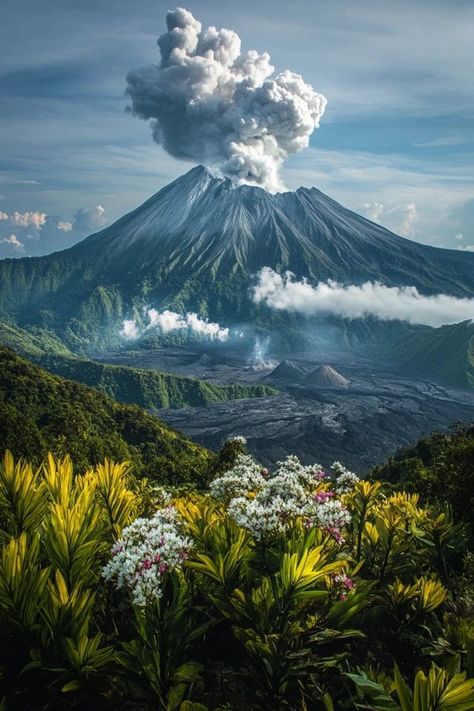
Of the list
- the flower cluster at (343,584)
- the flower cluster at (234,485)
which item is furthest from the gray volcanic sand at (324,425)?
the flower cluster at (343,584)

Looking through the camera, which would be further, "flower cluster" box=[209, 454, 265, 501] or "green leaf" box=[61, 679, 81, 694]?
"flower cluster" box=[209, 454, 265, 501]

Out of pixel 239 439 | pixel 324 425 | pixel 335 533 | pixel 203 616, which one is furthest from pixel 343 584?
pixel 324 425

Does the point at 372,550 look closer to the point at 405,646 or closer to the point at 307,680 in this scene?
the point at 405,646

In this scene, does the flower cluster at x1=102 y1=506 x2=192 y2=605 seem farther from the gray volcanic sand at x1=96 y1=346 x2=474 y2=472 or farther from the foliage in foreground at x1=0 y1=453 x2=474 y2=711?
the gray volcanic sand at x1=96 y1=346 x2=474 y2=472

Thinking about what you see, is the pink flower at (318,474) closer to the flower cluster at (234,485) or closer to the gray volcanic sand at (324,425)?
Answer: the flower cluster at (234,485)

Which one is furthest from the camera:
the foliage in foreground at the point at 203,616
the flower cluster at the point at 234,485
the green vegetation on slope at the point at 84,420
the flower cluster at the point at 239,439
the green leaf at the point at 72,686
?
the green vegetation on slope at the point at 84,420

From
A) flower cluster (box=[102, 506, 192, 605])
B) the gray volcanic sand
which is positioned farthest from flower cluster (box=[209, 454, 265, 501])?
the gray volcanic sand

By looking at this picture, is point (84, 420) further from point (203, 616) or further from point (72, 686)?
point (72, 686)
